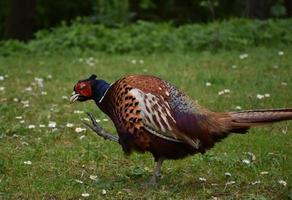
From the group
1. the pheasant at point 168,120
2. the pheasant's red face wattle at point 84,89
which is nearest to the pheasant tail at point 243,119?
the pheasant at point 168,120

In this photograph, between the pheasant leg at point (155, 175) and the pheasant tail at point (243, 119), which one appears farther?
the pheasant leg at point (155, 175)

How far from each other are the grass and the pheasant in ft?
1.45

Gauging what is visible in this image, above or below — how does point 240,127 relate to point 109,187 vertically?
above

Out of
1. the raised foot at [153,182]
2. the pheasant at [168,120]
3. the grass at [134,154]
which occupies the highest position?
the pheasant at [168,120]

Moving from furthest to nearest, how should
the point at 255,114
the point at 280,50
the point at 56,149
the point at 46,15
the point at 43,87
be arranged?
the point at 46,15, the point at 280,50, the point at 43,87, the point at 56,149, the point at 255,114

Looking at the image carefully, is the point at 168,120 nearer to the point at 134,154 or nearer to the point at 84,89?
the point at 84,89

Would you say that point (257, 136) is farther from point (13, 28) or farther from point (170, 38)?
point (13, 28)

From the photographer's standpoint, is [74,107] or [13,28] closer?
[74,107]

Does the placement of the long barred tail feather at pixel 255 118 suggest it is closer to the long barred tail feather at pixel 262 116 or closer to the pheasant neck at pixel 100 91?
the long barred tail feather at pixel 262 116

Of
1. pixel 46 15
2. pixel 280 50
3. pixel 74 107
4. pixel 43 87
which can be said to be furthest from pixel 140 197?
pixel 46 15

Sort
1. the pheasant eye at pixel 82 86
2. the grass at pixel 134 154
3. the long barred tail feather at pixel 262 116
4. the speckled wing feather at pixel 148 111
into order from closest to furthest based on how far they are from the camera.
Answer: the long barred tail feather at pixel 262 116 < the speckled wing feather at pixel 148 111 < the grass at pixel 134 154 < the pheasant eye at pixel 82 86

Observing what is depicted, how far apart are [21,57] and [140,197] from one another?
25.5 ft

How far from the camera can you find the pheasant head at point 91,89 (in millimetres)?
5648

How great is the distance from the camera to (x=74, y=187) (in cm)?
566
